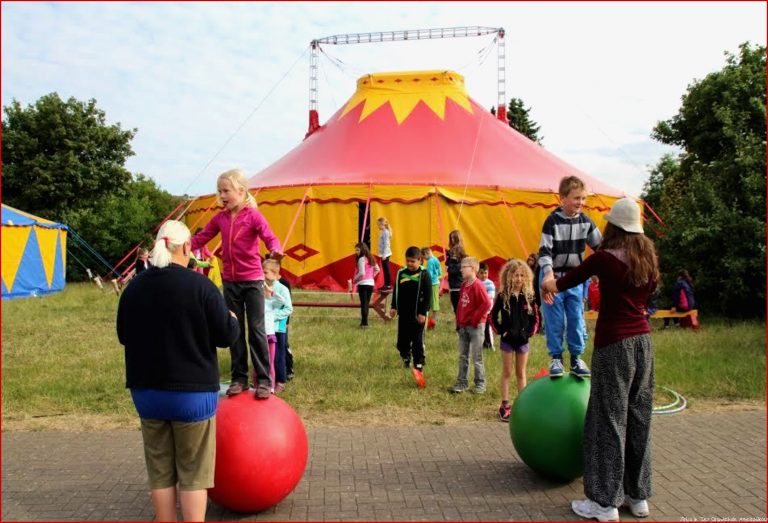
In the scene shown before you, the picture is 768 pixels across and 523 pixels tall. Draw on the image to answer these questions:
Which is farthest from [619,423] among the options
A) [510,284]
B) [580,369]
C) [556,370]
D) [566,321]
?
[510,284]

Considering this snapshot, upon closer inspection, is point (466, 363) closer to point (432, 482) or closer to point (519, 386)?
point (519, 386)

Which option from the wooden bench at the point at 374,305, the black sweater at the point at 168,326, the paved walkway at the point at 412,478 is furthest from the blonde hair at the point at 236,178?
the wooden bench at the point at 374,305

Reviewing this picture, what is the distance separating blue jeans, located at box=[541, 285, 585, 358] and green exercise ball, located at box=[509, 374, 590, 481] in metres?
0.61

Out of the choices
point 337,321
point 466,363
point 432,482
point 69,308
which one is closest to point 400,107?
point 337,321

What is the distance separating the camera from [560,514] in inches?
169

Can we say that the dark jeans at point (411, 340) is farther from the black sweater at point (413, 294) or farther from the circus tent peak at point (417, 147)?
the circus tent peak at point (417, 147)

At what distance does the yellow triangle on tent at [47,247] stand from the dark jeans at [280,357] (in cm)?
1711

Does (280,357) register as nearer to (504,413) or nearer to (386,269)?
(504,413)

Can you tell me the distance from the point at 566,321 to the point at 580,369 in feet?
1.75

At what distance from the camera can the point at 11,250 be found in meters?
20.1

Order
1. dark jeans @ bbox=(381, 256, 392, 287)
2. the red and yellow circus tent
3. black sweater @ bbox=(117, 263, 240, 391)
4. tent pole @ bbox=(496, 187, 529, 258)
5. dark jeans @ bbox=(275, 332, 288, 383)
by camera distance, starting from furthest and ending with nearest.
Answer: the red and yellow circus tent
tent pole @ bbox=(496, 187, 529, 258)
dark jeans @ bbox=(381, 256, 392, 287)
dark jeans @ bbox=(275, 332, 288, 383)
black sweater @ bbox=(117, 263, 240, 391)

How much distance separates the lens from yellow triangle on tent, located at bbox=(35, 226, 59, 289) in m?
21.6

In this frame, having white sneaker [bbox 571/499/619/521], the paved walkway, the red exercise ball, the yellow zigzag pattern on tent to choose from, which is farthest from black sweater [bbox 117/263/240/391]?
the yellow zigzag pattern on tent

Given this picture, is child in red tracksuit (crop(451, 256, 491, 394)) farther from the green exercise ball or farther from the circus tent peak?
the circus tent peak
